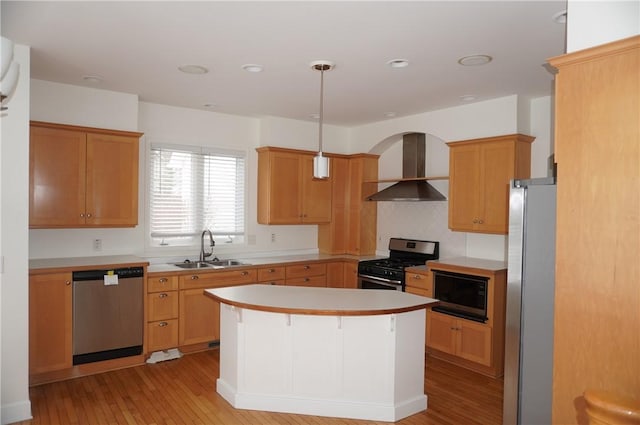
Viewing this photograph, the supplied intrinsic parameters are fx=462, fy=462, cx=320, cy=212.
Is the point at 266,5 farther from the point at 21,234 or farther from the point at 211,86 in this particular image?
the point at 21,234

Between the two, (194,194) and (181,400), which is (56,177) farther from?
(181,400)

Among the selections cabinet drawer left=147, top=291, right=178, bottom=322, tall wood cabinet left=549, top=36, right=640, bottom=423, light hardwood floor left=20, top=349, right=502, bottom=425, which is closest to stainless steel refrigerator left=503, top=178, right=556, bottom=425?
tall wood cabinet left=549, top=36, right=640, bottom=423

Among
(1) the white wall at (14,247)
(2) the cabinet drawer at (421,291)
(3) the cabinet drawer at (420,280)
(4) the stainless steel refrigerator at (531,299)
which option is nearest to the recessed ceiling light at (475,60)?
(4) the stainless steel refrigerator at (531,299)

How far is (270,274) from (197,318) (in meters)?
0.92

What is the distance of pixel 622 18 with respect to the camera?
1.91 meters

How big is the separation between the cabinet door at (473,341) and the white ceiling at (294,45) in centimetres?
221

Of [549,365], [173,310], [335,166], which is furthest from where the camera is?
[335,166]

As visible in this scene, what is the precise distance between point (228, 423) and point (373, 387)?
1.04 meters

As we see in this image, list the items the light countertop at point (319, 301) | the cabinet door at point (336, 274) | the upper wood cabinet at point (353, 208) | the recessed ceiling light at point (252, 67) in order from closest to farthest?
the light countertop at point (319, 301) < the recessed ceiling light at point (252, 67) < the cabinet door at point (336, 274) < the upper wood cabinet at point (353, 208)

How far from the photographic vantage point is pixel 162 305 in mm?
4508

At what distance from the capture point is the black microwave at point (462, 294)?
14.1 feet

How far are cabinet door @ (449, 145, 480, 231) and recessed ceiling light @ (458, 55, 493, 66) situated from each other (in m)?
1.41

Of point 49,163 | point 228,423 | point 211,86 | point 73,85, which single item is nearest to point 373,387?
point 228,423

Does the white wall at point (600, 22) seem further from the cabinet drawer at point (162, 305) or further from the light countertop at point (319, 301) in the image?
the cabinet drawer at point (162, 305)
